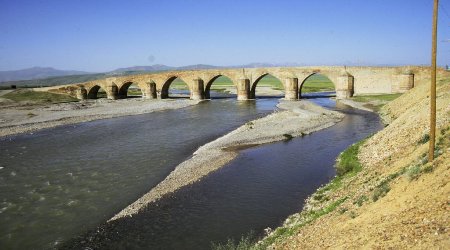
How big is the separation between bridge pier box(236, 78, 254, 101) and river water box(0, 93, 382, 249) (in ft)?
101

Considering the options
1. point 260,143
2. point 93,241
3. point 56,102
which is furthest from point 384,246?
point 56,102

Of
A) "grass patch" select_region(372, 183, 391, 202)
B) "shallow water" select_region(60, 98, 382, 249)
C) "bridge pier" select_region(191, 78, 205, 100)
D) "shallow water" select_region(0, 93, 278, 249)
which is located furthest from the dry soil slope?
"bridge pier" select_region(191, 78, 205, 100)

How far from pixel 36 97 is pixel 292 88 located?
47118mm

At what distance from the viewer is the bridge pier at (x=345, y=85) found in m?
56.6

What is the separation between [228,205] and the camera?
1628 centimetres

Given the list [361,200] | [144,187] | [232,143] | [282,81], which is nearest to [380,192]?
[361,200]

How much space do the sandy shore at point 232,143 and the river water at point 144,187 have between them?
2.30ft

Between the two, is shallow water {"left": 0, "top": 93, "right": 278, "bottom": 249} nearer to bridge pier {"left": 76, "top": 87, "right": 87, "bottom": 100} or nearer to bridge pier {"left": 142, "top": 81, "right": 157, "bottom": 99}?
bridge pier {"left": 142, "top": 81, "right": 157, "bottom": 99}

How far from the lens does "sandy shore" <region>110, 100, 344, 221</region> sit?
1841 centimetres

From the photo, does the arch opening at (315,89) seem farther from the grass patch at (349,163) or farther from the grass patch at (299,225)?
the grass patch at (299,225)

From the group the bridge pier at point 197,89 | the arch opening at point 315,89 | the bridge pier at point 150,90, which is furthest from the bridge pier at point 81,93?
the arch opening at point 315,89

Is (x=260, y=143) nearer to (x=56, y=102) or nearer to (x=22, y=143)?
(x=22, y=143)

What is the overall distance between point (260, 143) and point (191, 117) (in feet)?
62.3

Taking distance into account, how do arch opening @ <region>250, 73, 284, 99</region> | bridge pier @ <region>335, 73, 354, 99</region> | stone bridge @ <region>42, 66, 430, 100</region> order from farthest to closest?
arch opening @ <region>250, 73, 284, 99</region>
bridge pier @ <region>335, 73, 354, 99</region>
stone bridge @ <region>42, 66, 430, 100</region>
